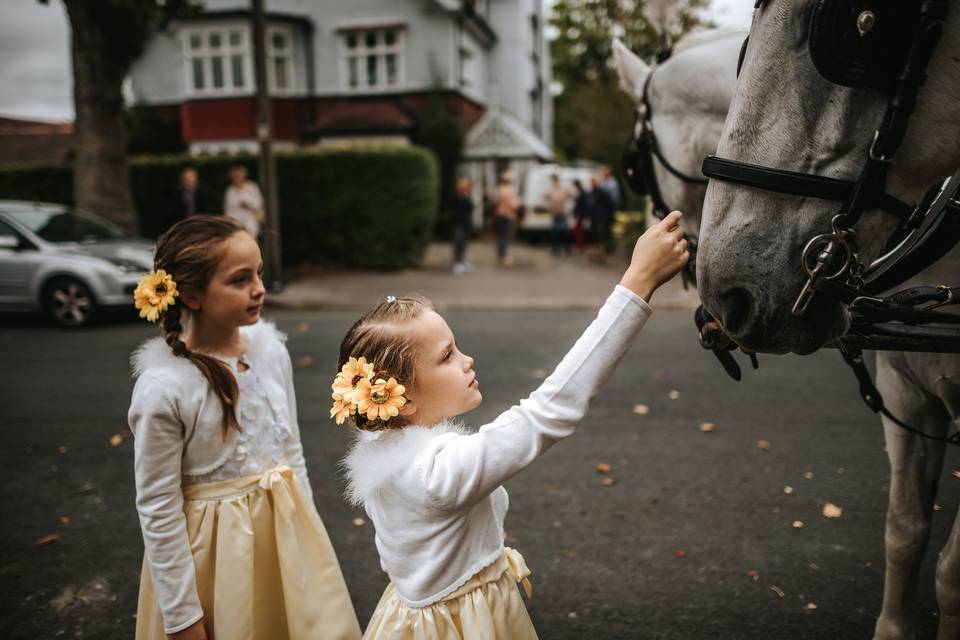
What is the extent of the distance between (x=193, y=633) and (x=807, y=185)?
2.02 meters

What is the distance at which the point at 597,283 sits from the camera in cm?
1235

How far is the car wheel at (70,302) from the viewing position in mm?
9305

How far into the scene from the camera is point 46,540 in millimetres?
3709

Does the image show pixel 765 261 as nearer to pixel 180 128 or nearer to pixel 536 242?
pixel 536 242

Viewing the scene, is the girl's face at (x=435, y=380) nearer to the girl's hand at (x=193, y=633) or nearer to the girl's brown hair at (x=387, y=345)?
the girl's brown hair at (x=387, y=345)

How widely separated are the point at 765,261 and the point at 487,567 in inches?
39.5

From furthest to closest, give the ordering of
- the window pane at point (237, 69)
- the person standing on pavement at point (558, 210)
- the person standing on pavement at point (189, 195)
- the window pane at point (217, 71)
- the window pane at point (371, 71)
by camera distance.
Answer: the window pane at point (371, 71) → the window pane at point (217, 71) → the window pane at point (237, 69) → the person standing on pavement at point (558, 210) → the person standing on pavement at point (189, 195)

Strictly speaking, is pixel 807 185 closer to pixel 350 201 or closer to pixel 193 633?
pixel 193 633

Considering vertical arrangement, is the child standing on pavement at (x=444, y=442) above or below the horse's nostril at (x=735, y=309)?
below

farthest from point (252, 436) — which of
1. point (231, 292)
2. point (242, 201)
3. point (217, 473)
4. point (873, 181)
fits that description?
point (242, 201)

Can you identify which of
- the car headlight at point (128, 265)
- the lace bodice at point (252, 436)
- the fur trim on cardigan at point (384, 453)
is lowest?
the car headlight at point (128, 265)

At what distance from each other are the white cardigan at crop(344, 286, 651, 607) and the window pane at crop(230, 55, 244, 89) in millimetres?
23214

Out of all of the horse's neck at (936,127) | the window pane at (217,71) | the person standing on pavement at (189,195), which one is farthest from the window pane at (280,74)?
the horse's neck at (936,127)

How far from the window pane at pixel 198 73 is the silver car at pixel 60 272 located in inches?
557
